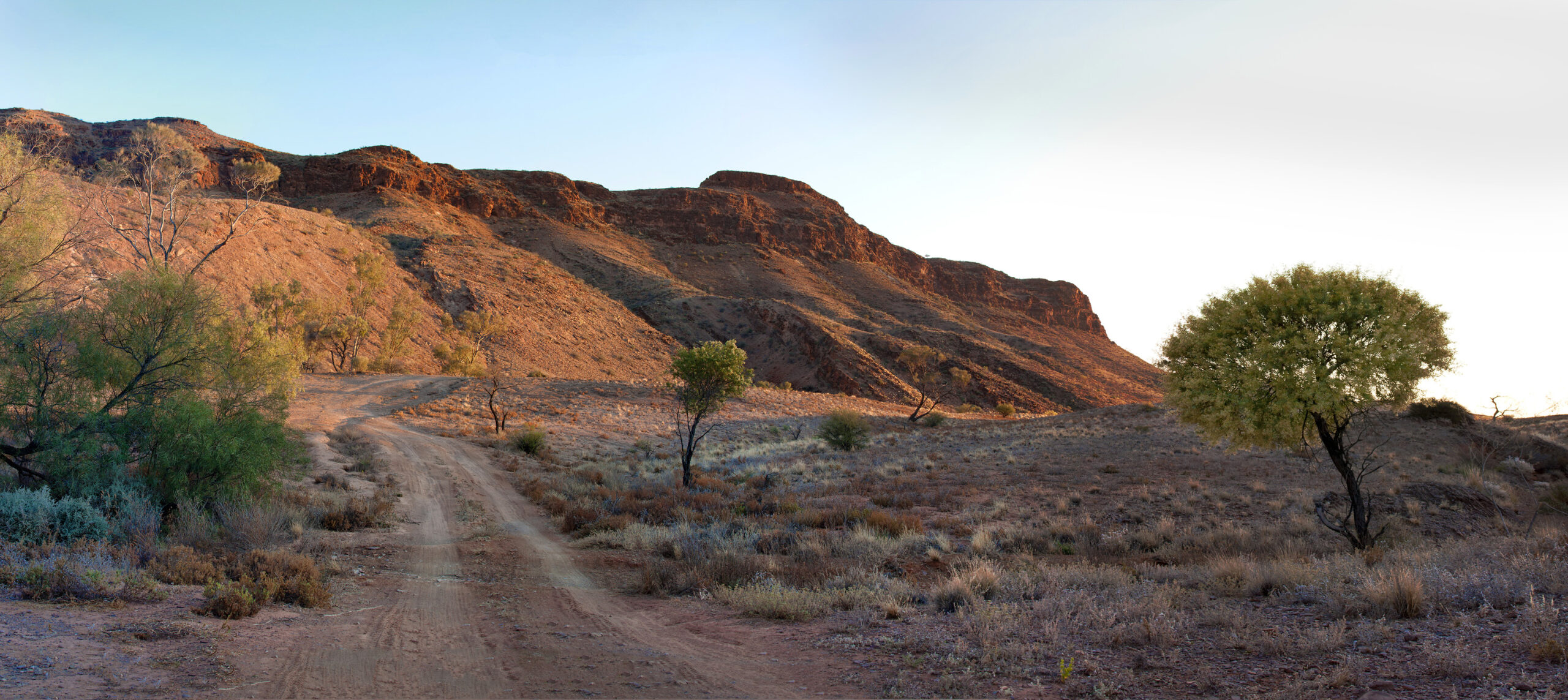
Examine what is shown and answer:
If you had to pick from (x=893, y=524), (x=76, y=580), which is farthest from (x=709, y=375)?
(x=76, y=580)

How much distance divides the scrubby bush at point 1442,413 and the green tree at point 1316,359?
69.1 feet

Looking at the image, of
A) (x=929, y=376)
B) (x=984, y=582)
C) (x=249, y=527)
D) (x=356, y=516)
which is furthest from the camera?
(x=929, y=376)

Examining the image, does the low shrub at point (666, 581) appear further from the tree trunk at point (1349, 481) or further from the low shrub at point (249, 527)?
the tree trunk at point (1349, 481)

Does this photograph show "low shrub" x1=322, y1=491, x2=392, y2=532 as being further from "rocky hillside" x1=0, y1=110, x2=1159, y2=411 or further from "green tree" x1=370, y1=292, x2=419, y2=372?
"rocky hillside" x1=0, y1=110, x2=1159, y2=411

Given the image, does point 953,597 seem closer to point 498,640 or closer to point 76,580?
point 498,640

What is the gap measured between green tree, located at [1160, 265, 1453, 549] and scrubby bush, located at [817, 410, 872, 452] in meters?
18.3

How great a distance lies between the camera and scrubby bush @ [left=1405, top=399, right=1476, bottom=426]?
27969mm

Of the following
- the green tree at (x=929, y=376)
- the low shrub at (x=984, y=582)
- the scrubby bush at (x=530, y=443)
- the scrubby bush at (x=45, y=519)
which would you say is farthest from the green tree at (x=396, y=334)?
the low shrub at (x=984, y=582)

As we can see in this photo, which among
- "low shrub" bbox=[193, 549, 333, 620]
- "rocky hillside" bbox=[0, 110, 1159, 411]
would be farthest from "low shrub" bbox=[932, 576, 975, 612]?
"rocky hillside" bbox=[0, 110, 1159, 411]

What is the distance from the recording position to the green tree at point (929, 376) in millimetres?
57250

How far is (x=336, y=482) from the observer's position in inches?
669

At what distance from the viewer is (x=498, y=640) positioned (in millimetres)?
6992

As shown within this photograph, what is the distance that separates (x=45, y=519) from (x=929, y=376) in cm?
5731

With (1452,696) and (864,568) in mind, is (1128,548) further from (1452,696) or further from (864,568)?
(1452,696)
